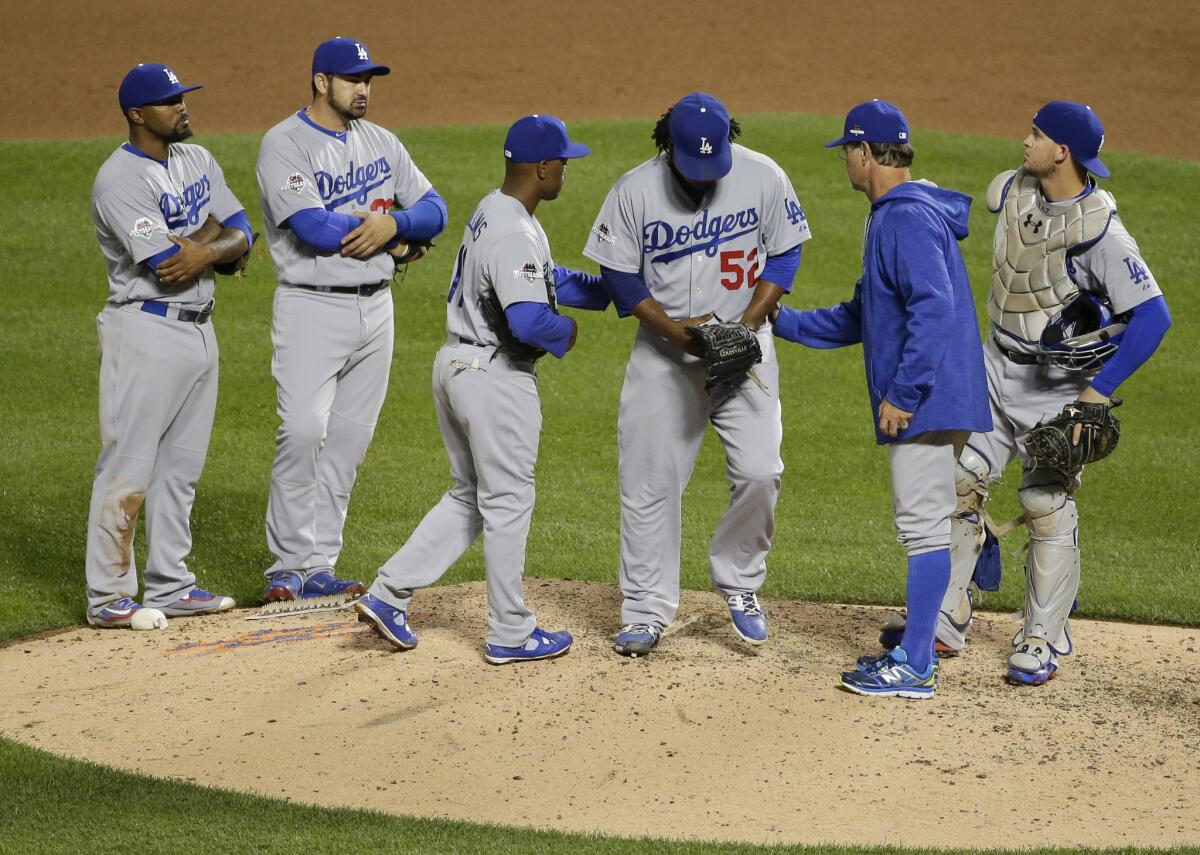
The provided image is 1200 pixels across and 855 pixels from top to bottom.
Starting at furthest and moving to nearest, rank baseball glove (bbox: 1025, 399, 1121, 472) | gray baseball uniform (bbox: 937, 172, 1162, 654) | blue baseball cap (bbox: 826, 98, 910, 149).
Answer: gray baseball uniform (bbox: 937, 172, 1162, 654) < baseball glove (bbox: 1025, 399, 1121, 472) < blue baseball cap (bbox: 826, 98, 910, 149)

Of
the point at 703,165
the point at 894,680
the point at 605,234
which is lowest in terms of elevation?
the point at 894,680

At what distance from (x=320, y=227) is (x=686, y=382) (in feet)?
5.85

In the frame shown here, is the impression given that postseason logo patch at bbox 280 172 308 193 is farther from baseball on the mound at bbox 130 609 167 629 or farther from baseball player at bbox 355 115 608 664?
baseball on the mound at bbox 130 609 167 629

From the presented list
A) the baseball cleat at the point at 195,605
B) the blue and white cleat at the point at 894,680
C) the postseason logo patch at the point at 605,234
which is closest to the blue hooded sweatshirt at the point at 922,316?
the blue and white cleat at the point at 894,680

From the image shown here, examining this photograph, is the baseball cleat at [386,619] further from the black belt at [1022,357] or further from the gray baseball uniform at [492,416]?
the black belt at [1022,357]

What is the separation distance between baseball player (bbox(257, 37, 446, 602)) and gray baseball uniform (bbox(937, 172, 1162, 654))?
2589 mm

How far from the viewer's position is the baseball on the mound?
6.42 metres

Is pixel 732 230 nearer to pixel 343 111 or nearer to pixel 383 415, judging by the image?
pixel 343 111

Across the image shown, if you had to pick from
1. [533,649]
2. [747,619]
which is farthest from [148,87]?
[747,619]

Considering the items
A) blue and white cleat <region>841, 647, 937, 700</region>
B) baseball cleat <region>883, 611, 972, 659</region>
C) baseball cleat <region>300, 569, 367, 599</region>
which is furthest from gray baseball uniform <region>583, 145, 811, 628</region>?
baseball cleat <region>300, 569, 367, 599</region>

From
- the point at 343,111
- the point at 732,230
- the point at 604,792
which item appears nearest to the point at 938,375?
the point at 732,230

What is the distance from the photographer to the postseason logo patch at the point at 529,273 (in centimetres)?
546

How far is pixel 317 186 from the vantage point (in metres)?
6.51

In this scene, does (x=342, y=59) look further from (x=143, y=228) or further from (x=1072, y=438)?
(x=1072, y=438)
